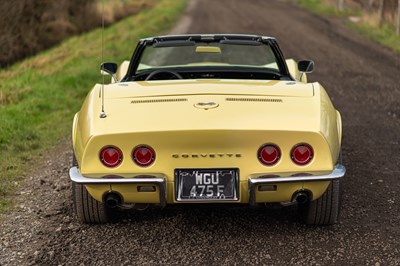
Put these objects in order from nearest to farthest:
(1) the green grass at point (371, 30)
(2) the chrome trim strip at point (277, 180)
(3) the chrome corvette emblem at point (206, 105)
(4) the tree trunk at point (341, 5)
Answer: (2) the chrome trim strip at point (277, 180) → (3) the chrome corvette emblem at point (206, 105) → (1) the green grass at point (371, 30) → (4) the tree trunk at point (341, 5)

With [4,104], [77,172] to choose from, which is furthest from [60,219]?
[4,104]

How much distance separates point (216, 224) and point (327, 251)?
832mm

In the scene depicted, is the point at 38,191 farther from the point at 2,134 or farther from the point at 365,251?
the point at 365,251

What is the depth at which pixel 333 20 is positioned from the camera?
74.7 feet

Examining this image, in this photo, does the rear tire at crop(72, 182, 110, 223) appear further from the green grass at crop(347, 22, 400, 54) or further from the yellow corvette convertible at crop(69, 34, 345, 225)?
the green grass at crop(347, 22, 400, 54)

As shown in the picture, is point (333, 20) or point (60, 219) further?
point (333, 20)

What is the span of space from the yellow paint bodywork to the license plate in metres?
0.04

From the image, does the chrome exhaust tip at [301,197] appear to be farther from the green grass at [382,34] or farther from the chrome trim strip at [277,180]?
the green grass at [382,34]

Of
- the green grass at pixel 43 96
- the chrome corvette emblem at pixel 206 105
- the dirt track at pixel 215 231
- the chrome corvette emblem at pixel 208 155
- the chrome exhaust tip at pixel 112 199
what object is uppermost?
the chrome corvette emblem at pixel 206 105

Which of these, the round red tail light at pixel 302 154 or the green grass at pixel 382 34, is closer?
the round red tail light at pixel 302 154

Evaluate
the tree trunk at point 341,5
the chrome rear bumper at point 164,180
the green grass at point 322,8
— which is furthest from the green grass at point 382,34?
the chrome rear bumper at point 164,180

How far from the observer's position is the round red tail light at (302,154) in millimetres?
3768

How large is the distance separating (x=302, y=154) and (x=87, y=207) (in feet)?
4.87

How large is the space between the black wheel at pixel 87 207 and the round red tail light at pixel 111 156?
41cm
